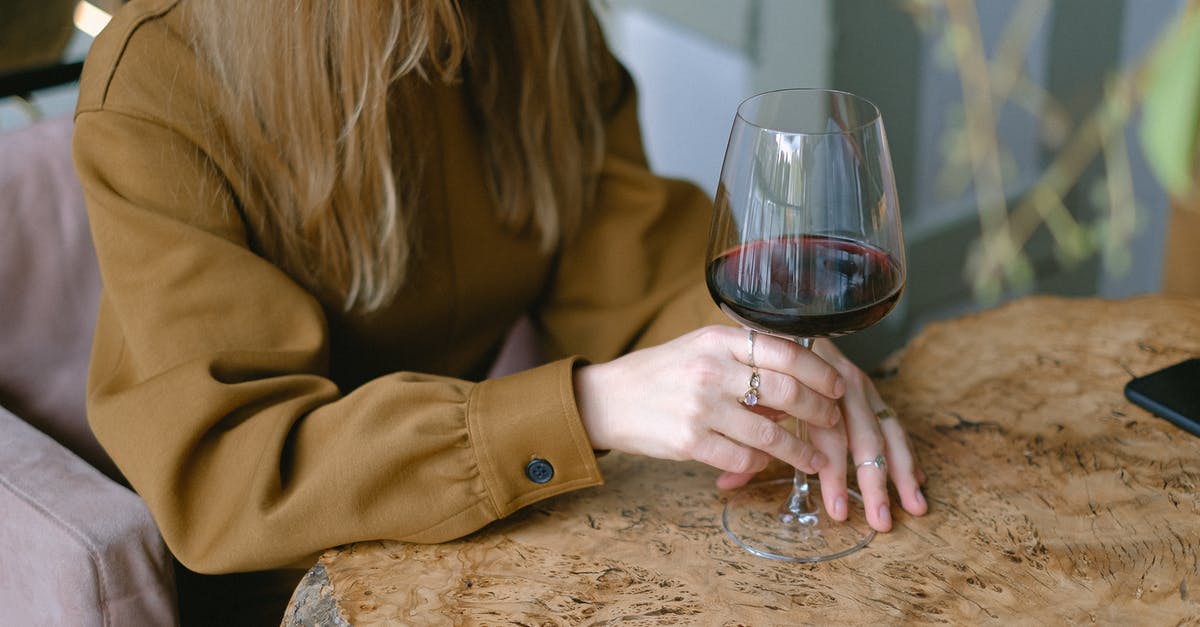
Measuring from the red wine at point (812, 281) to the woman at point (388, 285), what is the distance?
3.4 inches

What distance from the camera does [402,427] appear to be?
0.92m

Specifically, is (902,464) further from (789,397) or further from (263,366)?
(263,366)

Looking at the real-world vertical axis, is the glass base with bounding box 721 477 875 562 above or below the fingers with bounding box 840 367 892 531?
below

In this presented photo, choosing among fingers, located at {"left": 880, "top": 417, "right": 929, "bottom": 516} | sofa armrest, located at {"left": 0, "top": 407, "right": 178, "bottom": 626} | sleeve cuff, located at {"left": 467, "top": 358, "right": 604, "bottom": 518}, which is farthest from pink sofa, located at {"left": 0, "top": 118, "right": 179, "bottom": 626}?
fingers, located at {"left": 880, "top": 417, "right": 929, "bottom": 516}

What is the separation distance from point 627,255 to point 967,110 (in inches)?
60.7

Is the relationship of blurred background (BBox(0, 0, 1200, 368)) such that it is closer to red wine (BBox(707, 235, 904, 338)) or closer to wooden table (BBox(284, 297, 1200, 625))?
wooden table (BBox(284, 297, 1200, 625))

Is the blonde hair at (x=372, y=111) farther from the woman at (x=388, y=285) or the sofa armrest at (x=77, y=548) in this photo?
the sofa armrest at (x=77, y=548)

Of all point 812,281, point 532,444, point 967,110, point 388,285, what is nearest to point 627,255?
point 388,285

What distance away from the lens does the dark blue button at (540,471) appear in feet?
3.01

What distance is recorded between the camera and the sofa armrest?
94cm

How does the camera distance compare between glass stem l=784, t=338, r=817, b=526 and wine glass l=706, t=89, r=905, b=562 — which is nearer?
wine glass l=706, t=89, r=905, b=562

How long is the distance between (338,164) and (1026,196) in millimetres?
2092

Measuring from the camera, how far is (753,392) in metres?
0.89

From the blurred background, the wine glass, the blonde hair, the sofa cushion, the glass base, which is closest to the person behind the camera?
the wine glass
